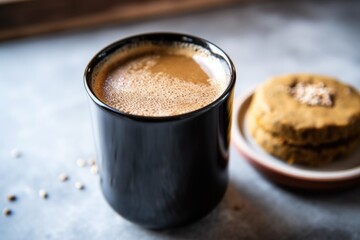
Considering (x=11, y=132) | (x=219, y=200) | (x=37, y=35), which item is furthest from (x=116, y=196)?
(x=37, y=35)

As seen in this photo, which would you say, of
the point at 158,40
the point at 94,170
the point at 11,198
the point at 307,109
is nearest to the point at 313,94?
the point at 307,109

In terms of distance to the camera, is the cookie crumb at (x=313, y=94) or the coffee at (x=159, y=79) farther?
the cookie crumb at (x=313, y=94)

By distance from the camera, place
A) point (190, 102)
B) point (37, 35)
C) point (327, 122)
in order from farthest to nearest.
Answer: point (37, 35), point (327, 122), point (190, 102)

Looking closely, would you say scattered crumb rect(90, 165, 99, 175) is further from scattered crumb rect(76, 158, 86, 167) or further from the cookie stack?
the cookie stack

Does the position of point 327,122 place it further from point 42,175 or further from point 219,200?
point 42,175

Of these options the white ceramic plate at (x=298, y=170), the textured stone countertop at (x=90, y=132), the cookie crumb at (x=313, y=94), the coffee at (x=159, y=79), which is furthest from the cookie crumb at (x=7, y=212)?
the cookie crumb at (x=313, y=94)

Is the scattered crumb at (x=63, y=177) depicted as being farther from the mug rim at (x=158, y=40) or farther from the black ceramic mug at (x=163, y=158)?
the mug rim at (x=158, y=40)

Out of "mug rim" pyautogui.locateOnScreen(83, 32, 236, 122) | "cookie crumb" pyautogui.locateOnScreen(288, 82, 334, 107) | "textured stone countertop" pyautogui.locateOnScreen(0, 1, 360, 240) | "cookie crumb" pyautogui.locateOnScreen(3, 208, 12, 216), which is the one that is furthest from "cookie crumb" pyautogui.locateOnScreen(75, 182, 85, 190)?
"cookie crumb" pyautogui.locateOnScreen(288, 82, 334, 107)
